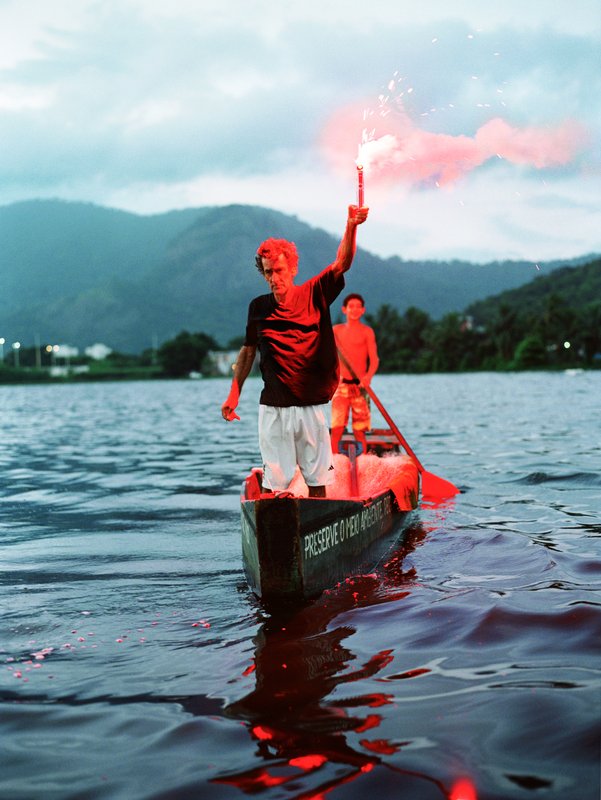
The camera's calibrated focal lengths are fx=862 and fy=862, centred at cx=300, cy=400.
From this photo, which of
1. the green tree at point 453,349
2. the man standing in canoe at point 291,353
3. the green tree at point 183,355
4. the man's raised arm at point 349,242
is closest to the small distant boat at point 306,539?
the man standing in canoe at point 291,353

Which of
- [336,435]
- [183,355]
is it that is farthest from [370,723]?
[183,355]

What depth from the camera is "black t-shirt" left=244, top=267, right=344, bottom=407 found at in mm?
6941

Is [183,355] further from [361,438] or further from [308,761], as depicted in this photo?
[308,761]

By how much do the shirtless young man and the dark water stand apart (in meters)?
2.44

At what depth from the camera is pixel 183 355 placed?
181625mm

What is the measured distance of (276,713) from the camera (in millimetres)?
4707

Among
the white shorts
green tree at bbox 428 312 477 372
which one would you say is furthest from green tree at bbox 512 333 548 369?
the white shorts

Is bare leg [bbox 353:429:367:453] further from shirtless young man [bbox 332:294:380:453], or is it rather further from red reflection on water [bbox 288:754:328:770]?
red reflection on water [bbox 288:754:328:770]

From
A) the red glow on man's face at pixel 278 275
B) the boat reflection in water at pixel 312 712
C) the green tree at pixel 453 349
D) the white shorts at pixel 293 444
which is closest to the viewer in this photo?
the boat reflection in water at pixel 312 712

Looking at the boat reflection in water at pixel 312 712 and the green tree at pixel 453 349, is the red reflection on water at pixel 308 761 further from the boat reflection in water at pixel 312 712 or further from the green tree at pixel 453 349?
the green tree at pixel 453 349

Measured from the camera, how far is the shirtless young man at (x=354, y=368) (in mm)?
13492

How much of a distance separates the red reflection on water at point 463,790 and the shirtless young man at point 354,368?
9.60m

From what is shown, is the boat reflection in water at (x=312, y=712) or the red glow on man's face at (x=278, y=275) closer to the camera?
the boat reflection in water at (x=312, y=712)

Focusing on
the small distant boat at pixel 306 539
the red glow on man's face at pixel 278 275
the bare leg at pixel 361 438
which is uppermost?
the red glow on man's face at pixel 278 275
